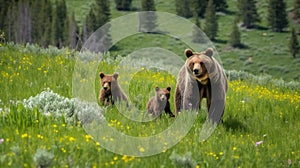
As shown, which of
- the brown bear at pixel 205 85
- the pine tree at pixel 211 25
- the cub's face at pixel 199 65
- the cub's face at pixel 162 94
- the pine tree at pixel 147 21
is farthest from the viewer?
the pine tree at pixel 211 25

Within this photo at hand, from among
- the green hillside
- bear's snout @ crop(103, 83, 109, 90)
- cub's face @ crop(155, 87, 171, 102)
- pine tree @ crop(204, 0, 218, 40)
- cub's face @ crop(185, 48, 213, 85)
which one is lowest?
the green hillside

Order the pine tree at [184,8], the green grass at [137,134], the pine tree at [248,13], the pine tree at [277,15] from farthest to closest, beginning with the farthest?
the pine tree at [184,8] → the pine tree at [248,13] → the pine tree at [277,15] → the green grass at [137,134]

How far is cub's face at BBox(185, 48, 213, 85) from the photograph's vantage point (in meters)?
6.75

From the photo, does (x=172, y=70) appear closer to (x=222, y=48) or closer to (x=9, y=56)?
(x=9, y=56)

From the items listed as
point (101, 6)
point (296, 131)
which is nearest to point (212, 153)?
point (296, 131)

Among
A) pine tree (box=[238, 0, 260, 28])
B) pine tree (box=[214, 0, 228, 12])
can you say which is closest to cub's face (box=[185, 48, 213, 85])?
pine tree (box=[238, 0, 260, 28])

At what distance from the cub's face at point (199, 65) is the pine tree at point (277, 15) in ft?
343

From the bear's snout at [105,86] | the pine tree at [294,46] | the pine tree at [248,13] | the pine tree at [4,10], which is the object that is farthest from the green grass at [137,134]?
the pine tree at [248,13]

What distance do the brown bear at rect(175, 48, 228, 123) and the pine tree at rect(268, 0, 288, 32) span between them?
10420 centimetres

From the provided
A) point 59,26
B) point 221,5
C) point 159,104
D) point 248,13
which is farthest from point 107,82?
point 221,5

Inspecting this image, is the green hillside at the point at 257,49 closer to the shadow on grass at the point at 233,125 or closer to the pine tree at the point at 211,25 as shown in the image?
the pine tree at the point at 211,25

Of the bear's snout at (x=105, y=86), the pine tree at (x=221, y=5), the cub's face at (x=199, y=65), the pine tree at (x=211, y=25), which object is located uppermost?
the cub's face at (x=199, y=65)

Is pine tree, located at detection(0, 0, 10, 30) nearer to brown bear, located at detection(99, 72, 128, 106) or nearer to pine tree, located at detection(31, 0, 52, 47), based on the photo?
pine tree, located at detection(31, 0, 52, 47)

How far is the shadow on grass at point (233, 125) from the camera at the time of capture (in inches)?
289
